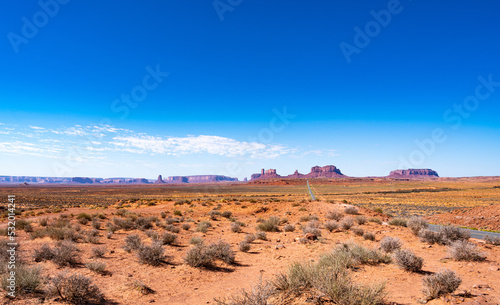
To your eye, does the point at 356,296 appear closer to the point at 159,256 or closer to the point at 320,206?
the point at 159,256

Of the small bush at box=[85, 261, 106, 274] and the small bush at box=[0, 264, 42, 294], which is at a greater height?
the small bush at box=[0, 264, 42, 294]

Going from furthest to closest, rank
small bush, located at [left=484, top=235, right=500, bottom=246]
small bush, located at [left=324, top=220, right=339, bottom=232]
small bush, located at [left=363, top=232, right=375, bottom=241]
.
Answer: small bush, located at [left=324, top=220, right=339, bottom=232] < small bush, located at [left=363, top=232, right=375, bottom=241] < small bush, located at [left=484, top=235, right=500, bottom=246]

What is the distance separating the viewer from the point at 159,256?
9219 millimetres

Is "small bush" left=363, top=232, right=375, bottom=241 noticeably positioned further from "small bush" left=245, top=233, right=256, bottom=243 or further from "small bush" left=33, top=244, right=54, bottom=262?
"small bush" left=33, top=244, right=54, bottom=262

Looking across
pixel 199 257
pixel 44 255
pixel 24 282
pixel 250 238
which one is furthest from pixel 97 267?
pixel 250 238

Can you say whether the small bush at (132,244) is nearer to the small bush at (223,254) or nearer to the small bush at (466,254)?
the small bush at (223,254)

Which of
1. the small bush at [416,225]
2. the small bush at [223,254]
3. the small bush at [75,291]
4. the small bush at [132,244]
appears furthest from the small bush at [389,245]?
the small bush at [132,244]

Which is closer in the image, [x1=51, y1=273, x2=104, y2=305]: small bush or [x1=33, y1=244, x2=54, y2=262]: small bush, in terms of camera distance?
[x1=51, y1=273, x2=104, y2=305]: small bush

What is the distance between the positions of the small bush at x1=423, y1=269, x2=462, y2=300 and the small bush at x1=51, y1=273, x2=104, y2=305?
7.85 meters

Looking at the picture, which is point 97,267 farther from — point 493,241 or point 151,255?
point 493,241

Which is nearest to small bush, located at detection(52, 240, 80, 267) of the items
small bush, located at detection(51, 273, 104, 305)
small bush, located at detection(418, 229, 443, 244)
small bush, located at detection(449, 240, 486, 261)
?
small bush, located at detection(51, 273, 104, 305)

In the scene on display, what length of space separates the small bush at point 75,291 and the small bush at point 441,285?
7.85m

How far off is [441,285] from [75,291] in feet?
28.1

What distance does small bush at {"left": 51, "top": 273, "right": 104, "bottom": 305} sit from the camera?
229 inches
